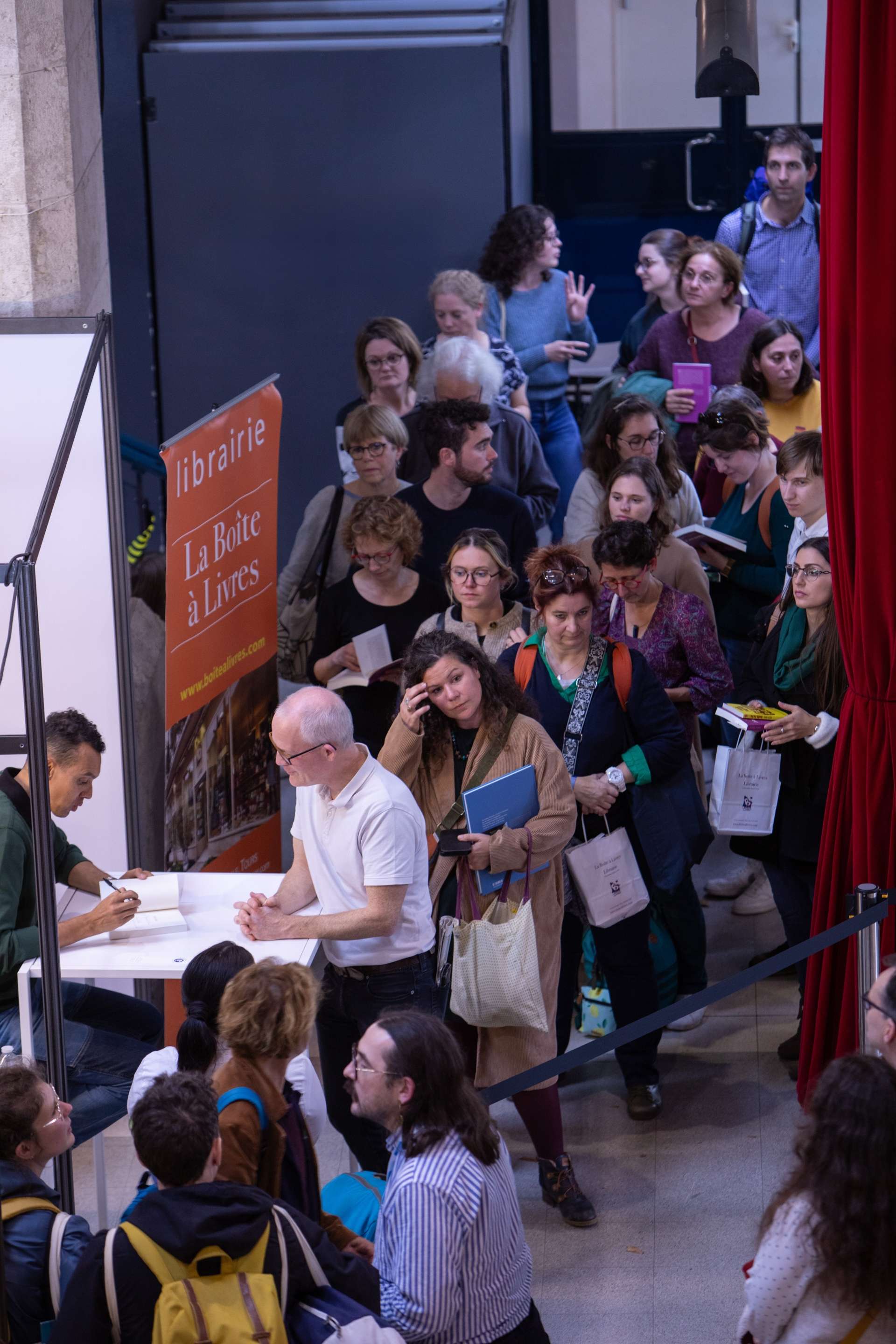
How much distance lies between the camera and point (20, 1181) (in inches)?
108

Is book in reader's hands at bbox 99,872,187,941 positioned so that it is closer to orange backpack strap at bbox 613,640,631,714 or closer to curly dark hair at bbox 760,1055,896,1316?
orange backpack strap at bbox 613,640,631,714

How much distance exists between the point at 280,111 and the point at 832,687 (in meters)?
4.81

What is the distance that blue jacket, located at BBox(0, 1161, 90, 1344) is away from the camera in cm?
263

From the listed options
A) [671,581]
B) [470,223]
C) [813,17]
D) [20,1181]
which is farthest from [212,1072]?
[813,17]

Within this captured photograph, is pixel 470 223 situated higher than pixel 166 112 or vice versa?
pixel 166 112

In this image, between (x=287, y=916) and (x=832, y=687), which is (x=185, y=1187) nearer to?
(x=287, y=916)


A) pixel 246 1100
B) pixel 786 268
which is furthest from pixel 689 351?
pixel 246 1100

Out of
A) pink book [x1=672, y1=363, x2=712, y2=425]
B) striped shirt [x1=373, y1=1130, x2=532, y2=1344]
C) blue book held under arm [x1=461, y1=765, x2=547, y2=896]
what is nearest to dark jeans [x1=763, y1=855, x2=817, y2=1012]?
blue book held under arm [x1=461, y1=765, x2=547, y2=896]

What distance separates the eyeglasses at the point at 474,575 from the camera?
435 cm

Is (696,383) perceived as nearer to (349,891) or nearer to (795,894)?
(795,894)

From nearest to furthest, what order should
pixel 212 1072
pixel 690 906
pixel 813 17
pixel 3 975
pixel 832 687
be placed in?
pixel 212 1072, pixel 3 975, pixel 832 687, pixel 690 906, pixel 813 17

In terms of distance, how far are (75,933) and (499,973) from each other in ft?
3.33

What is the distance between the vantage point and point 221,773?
Answer: 16.0 feet

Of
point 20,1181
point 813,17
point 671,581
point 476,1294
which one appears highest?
point 813,17
